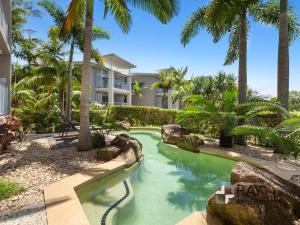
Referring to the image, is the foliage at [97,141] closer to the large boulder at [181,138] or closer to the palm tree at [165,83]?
the large boulder at [181,138]

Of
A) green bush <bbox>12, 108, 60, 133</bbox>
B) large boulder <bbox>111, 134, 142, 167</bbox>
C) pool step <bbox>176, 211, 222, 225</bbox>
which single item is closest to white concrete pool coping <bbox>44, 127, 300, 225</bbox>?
pool step <bbox>176, 211, 222, 225</bbox>

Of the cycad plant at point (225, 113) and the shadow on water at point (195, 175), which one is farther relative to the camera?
the cycad plant at point (225, 113)

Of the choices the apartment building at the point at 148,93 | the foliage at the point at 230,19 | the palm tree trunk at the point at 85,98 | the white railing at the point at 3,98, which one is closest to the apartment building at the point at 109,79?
the apartment building at the point at 148,93

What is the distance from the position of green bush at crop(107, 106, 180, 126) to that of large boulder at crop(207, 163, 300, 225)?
727 inches

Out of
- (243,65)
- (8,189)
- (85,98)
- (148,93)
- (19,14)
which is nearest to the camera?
(8,189)

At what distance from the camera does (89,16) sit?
32.8ft

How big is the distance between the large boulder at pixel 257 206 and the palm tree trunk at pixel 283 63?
22.8 ft

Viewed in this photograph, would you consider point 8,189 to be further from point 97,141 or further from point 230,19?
point 230,19

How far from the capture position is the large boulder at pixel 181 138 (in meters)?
12.4

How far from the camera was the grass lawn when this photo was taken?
543 cm

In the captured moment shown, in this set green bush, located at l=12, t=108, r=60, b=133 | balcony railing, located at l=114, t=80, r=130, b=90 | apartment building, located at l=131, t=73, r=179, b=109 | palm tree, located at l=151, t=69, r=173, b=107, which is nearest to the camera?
green bush, located at l=12, t=108, r=60, b=133

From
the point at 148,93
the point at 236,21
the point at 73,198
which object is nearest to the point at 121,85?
the point at 148,93

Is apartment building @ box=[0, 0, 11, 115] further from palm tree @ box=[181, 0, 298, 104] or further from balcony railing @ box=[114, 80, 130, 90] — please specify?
balcony railing @ box=[114, 80, 130, 90]

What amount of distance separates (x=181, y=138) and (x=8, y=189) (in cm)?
915
